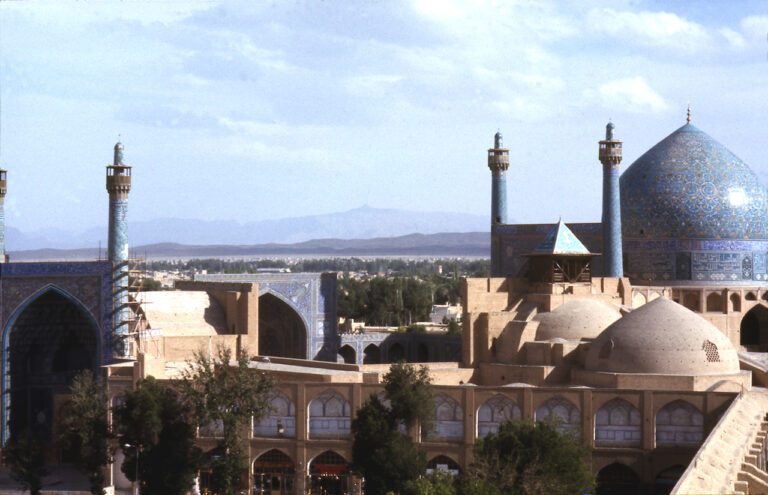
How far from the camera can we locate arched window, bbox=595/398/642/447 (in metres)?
25.2

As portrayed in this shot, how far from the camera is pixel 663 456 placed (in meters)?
24.9

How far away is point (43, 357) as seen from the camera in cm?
3253

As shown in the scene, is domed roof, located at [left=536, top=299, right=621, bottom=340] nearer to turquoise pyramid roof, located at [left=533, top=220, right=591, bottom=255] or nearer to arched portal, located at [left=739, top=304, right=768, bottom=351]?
turquoise pyramid roof, located at [left=533, top=220, right=591, bottom=255]

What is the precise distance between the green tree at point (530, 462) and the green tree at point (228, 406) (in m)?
4.87

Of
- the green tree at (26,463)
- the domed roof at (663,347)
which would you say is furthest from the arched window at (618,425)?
the green tree at (26,463)

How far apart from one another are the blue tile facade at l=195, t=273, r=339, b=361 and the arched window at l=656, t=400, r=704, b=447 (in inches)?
525

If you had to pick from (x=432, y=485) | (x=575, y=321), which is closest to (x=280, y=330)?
(x=575, y=321)

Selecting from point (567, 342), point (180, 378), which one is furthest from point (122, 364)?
point (567, 342)

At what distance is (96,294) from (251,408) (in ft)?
22.0

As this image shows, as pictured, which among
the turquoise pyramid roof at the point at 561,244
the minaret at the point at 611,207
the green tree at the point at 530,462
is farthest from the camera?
the minaret at the point at 611,207

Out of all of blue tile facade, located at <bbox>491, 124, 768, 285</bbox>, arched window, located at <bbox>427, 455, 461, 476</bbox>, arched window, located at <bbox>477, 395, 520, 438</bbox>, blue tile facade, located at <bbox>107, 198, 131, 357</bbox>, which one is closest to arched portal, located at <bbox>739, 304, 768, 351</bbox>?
blue tile facade, located at <bbox>491, 124, 768, 285</bbox>

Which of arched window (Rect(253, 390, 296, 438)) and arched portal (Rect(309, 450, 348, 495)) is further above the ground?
arched window (Rect(253, 390, 296, 438))

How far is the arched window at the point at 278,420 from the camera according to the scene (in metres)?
26.8

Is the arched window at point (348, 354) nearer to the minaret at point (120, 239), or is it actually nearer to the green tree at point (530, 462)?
the minaret at point (120, 239)
